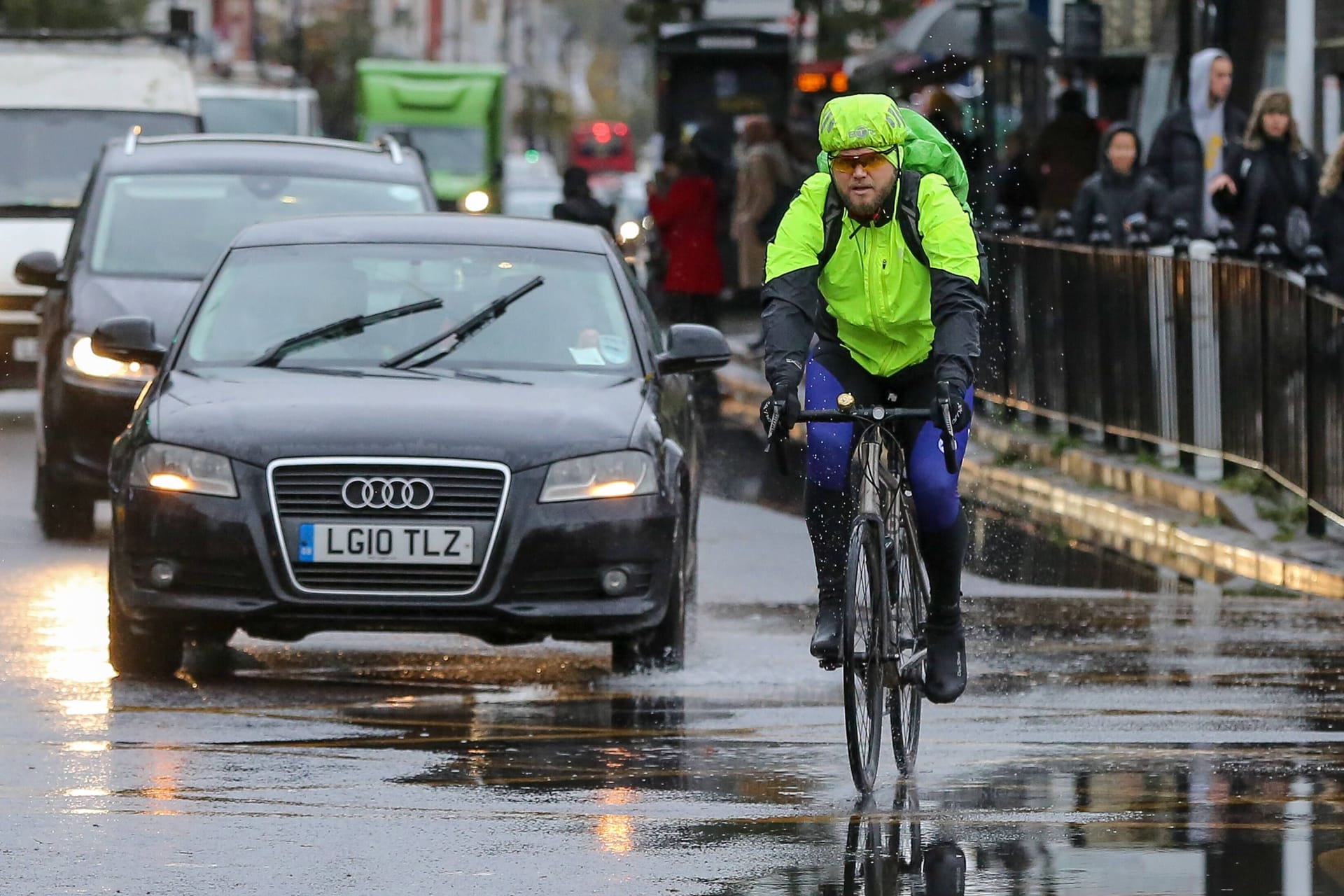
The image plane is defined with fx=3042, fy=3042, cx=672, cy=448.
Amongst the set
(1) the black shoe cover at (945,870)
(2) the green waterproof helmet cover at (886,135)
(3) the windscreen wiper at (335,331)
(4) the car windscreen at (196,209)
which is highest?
(2) the green waterproof helmet cover at (886,135)

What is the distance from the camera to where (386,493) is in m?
9.10

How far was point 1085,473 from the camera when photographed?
55.0 feet

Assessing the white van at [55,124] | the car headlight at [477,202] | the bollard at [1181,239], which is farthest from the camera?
the car headlight at [477,202]

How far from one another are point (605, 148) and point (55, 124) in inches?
3733

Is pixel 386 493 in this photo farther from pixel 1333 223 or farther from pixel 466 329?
pixel 1333 223

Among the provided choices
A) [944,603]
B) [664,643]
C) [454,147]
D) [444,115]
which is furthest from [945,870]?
[444,115]

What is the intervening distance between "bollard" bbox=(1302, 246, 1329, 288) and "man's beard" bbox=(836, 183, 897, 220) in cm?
607

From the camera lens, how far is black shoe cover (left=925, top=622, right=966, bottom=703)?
785cm

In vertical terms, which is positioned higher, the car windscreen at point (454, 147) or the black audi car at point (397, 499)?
the car windscreen at point (454, 147)

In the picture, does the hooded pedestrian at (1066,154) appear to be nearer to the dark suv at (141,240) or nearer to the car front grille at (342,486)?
the dark suv at (141,240)

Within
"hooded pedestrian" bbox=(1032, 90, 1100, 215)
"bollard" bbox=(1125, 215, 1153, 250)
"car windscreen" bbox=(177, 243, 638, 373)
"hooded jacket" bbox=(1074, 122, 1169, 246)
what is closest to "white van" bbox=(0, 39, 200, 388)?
"hooded jacket" bbox=(1074, 122, 1169, 246)

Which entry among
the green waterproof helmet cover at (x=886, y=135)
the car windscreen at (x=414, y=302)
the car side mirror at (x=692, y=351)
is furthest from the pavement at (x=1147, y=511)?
the green waterproof helmet cover at (x=886, y=135)

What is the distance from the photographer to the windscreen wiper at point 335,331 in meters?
10.1

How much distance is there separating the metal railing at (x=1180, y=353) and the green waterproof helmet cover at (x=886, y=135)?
536 centimetres
